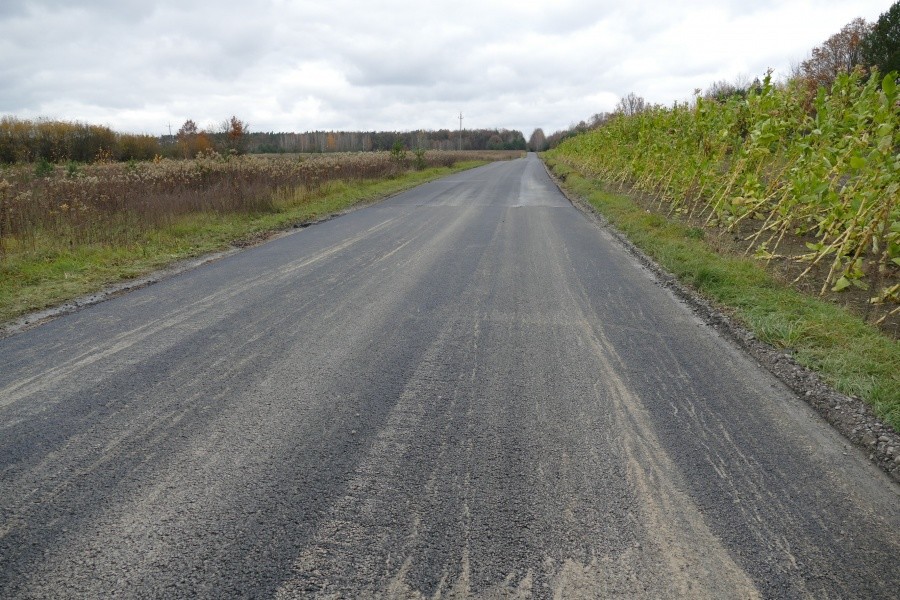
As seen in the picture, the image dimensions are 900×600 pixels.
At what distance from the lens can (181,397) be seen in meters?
3.77

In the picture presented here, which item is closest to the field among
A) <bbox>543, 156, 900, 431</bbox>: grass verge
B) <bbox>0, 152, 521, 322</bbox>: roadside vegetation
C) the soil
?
the soil

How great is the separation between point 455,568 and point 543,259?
670 cm

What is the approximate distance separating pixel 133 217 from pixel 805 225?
41.2 ft

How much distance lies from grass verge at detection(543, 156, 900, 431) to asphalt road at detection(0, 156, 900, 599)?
420 millimetres

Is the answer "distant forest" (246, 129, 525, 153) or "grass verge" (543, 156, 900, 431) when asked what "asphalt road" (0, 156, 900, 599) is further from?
"distant forest" (246, 129, 525, 153)

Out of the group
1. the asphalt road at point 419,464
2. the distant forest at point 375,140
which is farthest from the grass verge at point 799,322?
the distant forest at point 375,140

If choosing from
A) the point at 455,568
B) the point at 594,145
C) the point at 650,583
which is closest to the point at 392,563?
the point at 455,568

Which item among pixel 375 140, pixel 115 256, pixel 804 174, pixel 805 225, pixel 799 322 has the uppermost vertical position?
pixel 375 140

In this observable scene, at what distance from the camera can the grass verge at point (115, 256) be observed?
22.0 ft

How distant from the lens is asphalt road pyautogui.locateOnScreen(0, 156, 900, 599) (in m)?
2.24

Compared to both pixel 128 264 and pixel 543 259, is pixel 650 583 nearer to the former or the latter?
pixel 543 259

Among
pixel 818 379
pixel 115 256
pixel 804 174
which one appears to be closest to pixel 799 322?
pixel 818 379

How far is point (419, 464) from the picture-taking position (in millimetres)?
2998

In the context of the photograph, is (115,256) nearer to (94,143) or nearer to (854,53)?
(94,143)
